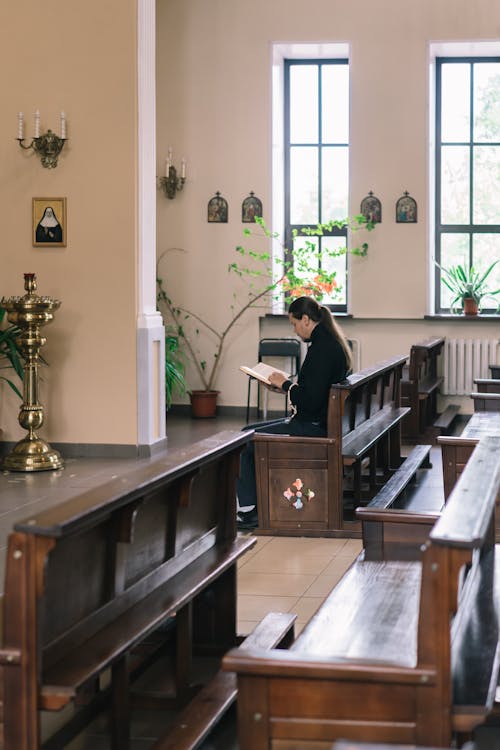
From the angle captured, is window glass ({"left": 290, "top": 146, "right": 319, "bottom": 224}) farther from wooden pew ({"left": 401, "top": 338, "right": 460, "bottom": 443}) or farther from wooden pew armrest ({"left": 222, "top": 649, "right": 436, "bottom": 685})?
wooden pew armrest ({"left": 222, "top": 649, "right": 436, "bottom": 685})

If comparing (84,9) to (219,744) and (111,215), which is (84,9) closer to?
(111,215)

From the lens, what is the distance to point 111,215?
872 cm

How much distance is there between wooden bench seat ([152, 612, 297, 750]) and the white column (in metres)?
5.11

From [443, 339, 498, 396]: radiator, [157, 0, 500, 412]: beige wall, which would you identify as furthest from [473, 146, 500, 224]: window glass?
[443, 339, 498, 396]: radiator

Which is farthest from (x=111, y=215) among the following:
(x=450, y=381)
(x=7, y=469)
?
(x=450, y=381)

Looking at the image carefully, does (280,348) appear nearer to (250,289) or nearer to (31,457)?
(250,289)

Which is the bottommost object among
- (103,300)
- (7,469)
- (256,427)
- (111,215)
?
(7,469)

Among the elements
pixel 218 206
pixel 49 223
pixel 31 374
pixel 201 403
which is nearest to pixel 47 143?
pixel 49 223

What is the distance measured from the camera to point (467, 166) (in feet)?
40.1

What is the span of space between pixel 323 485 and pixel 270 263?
5.89 m

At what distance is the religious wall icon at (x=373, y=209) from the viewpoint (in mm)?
11719

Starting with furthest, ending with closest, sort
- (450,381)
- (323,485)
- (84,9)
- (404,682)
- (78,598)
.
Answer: (450,381) → (84,9) → (323,485) → (78,598) → (404,682)

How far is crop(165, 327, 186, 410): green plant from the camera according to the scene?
10680 millimetres

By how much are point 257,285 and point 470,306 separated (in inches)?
91.0
